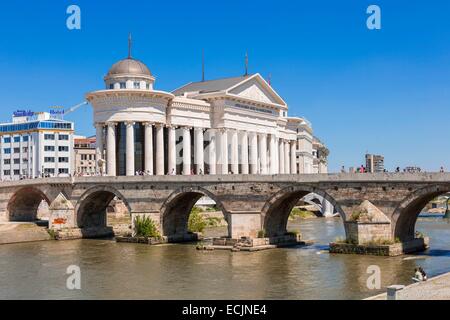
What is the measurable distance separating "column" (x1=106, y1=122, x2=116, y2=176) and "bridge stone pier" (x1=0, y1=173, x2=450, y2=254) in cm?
831

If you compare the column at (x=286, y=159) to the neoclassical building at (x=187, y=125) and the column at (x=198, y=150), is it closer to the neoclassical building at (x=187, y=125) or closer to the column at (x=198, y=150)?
the neoclassical building at (x=187, y=125)

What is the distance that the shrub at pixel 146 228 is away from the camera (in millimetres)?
57469

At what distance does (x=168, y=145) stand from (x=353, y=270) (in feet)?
146

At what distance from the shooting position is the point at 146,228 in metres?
57.8

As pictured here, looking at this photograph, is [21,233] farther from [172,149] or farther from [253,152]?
[253,152]

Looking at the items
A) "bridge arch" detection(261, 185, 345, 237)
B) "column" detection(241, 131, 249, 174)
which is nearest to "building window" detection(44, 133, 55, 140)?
"column" detection(241, 131, 249, 174)

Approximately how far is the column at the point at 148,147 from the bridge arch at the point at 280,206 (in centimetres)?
2533

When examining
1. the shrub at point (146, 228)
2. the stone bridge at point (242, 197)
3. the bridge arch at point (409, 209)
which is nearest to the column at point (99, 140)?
the stone bridge at point (242, 197)

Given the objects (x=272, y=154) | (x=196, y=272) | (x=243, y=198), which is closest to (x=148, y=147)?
(x=243, y=198)

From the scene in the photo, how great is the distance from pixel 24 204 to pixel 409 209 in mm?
46612

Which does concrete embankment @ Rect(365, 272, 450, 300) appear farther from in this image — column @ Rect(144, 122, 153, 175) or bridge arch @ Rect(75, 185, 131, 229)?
column @ Rect(144, 122, 153, 175)

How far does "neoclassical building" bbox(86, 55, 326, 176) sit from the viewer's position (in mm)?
74750
